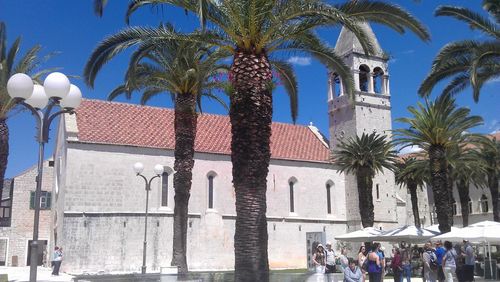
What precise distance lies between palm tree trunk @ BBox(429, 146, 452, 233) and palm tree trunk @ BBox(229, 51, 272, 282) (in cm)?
1623

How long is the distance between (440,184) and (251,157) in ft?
56.8

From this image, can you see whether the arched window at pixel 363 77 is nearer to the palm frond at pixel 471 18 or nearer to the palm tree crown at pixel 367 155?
the palm tree crown at pixel 367 155

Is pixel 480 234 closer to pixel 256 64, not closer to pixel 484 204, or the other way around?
pixel 256 64

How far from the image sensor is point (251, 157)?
12656 mm

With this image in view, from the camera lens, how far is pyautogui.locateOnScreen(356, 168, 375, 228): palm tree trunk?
34.0 metres

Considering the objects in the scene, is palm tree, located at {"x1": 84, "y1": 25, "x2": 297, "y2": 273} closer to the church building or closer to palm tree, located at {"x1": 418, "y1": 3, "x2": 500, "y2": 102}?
palm tree, located at {"x1": 418, "y1": 3, "x2": 500, "y2": 102}

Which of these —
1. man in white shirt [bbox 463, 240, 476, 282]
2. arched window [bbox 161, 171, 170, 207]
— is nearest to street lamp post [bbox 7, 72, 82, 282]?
man in white shirt [bbox 463, 240, 476, 282]

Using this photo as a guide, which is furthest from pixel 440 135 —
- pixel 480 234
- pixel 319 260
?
pixel 319 260

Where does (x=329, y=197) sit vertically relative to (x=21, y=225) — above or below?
above

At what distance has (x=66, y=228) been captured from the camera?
3406 centimetres

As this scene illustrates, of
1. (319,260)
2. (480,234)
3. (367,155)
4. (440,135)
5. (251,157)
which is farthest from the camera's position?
(367,155)

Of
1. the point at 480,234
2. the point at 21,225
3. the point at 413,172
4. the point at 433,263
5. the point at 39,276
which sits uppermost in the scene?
the point at 413,172

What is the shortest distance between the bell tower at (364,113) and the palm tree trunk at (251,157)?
101 ft

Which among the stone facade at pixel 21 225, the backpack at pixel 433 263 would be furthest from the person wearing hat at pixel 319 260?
the stone facade at pixel 21 225
